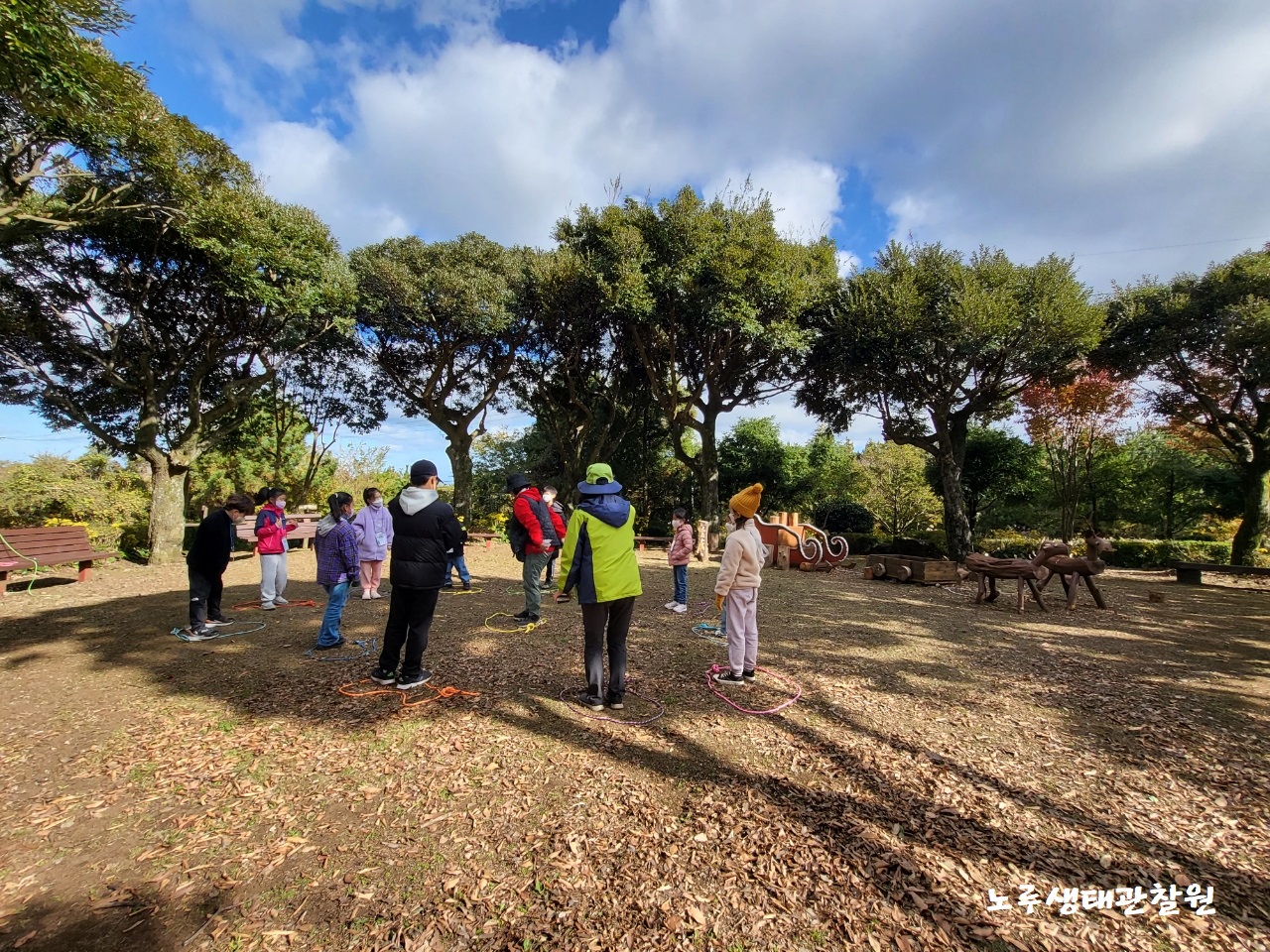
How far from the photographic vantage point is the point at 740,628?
5113 mm

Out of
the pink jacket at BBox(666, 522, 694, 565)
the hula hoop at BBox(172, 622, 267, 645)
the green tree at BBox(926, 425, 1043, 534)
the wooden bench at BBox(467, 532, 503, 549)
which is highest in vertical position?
the green tree at BBox(926, 425, 1043, 534)

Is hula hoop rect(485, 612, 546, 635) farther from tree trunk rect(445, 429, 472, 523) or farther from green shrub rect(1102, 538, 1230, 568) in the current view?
green shrub rect(1102, 538, 1230, 568)

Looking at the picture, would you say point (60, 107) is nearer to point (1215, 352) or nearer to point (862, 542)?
point (862, 542)

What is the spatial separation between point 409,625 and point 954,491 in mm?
17593

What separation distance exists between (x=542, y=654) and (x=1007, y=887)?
4449 millimetres

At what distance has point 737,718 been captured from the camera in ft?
14.3

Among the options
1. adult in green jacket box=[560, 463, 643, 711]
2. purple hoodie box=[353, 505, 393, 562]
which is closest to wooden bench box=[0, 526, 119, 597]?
purple hoodie box=[353, 505, 393, 562]

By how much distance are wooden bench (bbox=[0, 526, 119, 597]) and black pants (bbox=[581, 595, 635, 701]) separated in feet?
34.3

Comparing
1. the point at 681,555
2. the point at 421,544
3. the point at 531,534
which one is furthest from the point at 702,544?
the point at 421,544

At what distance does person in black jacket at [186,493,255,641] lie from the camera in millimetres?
6070

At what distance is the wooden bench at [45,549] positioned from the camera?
8891mm

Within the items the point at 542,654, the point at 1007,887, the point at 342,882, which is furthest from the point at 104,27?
the point at 1007,887

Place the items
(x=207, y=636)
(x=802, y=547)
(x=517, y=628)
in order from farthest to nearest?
(x=802, y=547), (x=517, y=628), (x=207, y=636)

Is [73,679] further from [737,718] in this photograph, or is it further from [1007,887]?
[1007,887]
